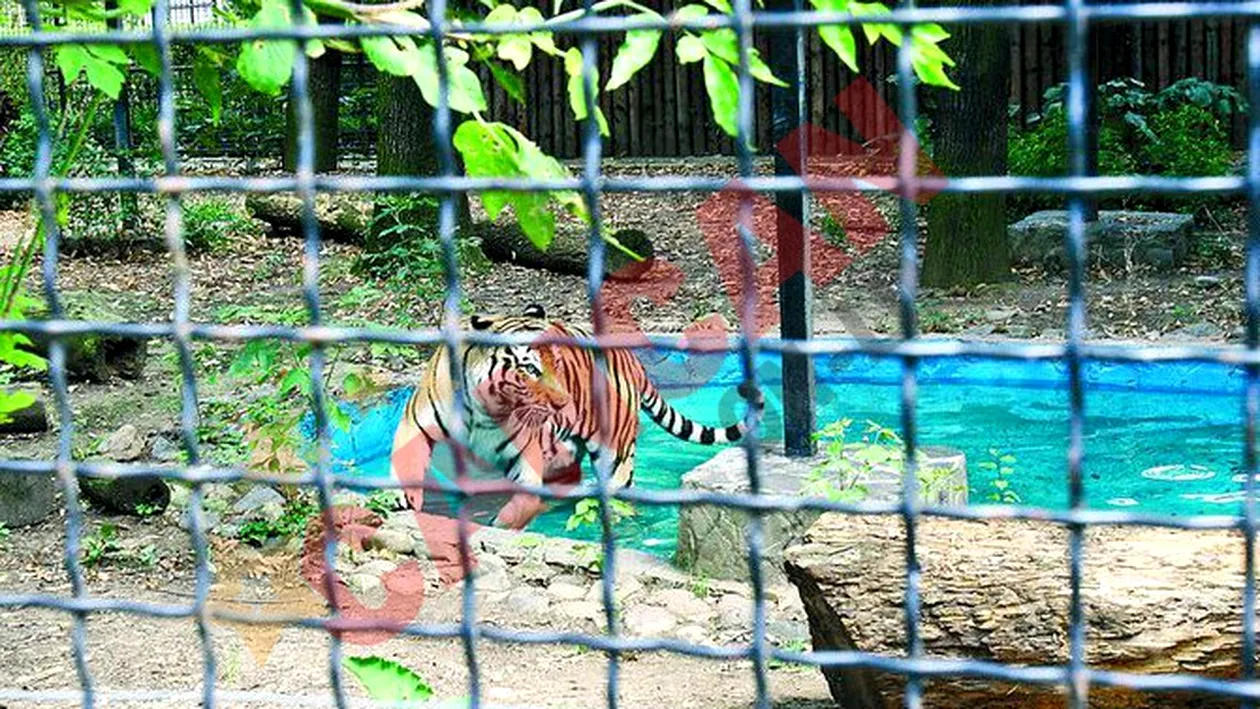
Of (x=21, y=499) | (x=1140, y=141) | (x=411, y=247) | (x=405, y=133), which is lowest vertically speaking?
(x=21, y=499)

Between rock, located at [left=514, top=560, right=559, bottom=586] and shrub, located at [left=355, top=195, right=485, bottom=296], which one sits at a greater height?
shrub, located at [left=355, top=195, right=485, bottom=296]

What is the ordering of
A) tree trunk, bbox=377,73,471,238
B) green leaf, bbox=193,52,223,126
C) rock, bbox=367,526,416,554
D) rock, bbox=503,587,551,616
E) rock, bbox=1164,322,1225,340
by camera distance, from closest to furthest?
green leaf, bbox=193,52,223,126 < rock, bbox=503,587,551,616 < rock, bbox=367,526,416,554 < rock, bbox=1164,322,1225,340 < tree trunk, bbox=377,73,471,238

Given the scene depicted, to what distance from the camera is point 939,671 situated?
1.70 m

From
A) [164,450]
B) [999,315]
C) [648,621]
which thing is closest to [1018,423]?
[999,315]

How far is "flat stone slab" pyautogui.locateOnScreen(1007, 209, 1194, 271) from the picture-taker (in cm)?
1083

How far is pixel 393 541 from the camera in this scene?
6.15 m

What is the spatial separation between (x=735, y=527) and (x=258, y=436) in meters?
1.64

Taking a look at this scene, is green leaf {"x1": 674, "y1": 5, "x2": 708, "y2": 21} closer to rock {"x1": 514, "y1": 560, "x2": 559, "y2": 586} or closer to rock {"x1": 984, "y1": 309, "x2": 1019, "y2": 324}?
rock {"x1": 514, "y1": 560, "x2": 559, "y2": 586}

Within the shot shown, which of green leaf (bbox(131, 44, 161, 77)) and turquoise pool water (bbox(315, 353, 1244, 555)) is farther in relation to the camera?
turquoise pool water (bbox(315, 353, 1244, 555))

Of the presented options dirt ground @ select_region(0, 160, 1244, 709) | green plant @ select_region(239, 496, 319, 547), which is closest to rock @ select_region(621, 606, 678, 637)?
dirt ground @ select_region(0, 160, 1244, 709)

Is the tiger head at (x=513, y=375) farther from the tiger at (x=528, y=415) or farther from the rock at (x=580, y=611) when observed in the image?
the rock at (x=580, y=611)

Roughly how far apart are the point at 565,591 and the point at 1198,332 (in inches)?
182

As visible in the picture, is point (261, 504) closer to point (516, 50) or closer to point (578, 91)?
point (516, 50)

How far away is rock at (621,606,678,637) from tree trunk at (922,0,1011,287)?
5482mm
